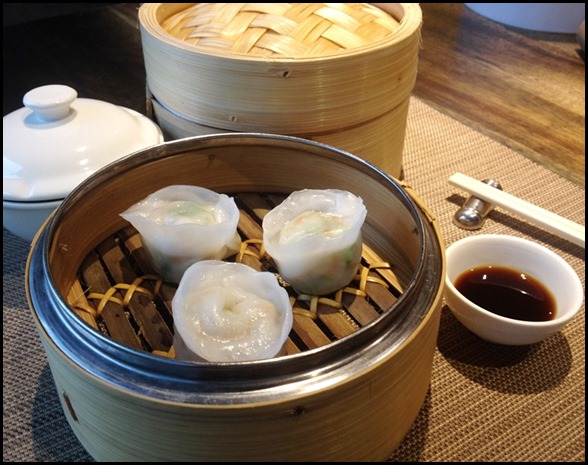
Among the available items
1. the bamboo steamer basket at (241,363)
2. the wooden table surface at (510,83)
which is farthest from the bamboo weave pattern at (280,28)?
the wooden table surface at (510,83)

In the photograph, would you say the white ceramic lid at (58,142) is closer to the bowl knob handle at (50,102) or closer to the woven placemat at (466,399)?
the bowl knob handle at (50,102)

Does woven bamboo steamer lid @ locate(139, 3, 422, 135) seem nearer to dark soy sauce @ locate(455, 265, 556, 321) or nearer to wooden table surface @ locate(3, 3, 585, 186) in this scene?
dark soy sauce @ locate(455, 265, 556, 321)

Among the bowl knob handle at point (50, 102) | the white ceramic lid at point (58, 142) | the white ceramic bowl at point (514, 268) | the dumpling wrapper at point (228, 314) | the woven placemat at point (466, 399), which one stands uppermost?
the bowl knob handle at point (50, 102)

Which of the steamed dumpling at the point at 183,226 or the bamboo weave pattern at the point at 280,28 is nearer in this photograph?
the steamed dumpling at the point at 183,226

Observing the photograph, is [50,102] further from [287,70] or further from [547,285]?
[547,285]

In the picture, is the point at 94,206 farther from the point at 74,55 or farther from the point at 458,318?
the point at 74,55

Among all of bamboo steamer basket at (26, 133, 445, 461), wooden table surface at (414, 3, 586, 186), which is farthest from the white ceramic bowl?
wooden table surface at (414, 3, 586, 186)

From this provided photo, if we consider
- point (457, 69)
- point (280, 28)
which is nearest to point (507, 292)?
point (280, 28)
